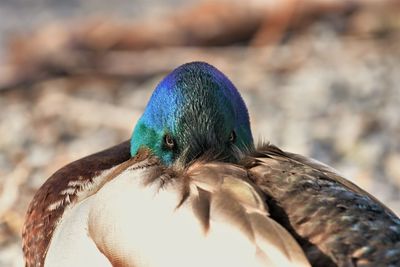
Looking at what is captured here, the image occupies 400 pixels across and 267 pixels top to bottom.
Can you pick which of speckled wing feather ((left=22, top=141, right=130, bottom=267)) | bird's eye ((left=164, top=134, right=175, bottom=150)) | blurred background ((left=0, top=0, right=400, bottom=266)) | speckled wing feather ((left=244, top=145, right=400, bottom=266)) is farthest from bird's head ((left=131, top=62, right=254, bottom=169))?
blurred background ((left=0, top=0, right=400, bottom=266))

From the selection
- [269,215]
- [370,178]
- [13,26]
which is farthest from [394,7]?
[269,215]

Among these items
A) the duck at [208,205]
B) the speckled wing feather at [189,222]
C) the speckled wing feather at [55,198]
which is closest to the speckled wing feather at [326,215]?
the duck at [208,205]

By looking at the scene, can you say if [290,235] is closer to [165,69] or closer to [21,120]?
[21,120]

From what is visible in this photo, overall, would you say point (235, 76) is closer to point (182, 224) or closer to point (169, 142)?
point (169, 142)

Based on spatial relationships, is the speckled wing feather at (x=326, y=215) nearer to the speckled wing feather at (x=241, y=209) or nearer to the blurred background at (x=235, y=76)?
the speckled wing feather at (x=241, y=209)

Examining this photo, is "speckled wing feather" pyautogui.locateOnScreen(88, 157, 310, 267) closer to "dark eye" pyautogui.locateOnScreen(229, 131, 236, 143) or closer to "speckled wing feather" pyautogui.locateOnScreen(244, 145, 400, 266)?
"speckled wing feather" pyautogui.locateOnScreen(244, 145, 400, 266)

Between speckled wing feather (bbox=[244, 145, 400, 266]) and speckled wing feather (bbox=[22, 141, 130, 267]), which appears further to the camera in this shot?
speckled wing feather (bbox=[22, 141, 130, 267])

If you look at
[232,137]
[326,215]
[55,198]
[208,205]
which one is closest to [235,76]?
[55,198]
